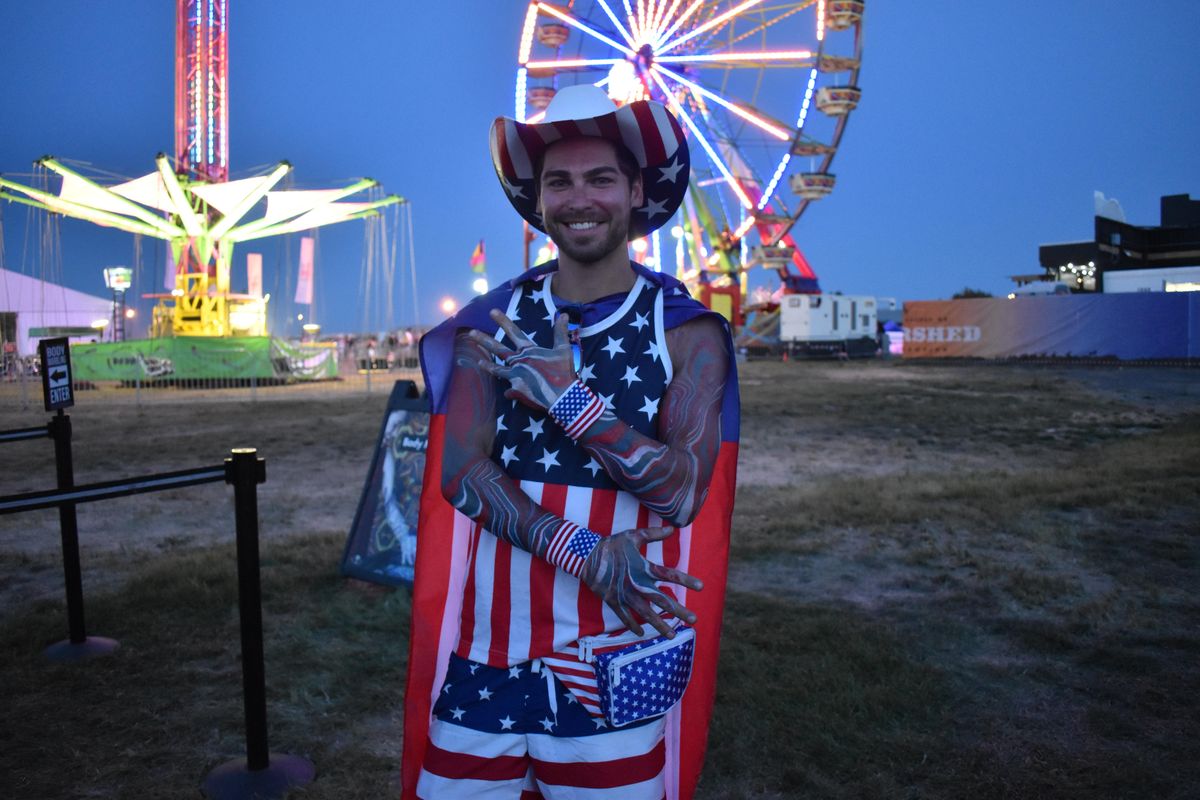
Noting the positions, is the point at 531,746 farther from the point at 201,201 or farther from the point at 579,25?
the point at 201,201

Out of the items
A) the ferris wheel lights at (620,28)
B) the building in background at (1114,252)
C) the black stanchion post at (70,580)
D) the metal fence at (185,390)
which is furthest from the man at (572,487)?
the building in background at (1114,252)

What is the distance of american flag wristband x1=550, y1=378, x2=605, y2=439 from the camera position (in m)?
1.44

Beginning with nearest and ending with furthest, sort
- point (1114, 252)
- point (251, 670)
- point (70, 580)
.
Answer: point (251, 670) → point (70, 580) → point (1114, 252)

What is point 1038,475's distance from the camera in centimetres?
775

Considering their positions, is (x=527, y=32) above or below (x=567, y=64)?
above

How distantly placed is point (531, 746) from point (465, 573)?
37 cm

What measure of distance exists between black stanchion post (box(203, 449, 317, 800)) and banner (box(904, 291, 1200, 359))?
99.0 ft

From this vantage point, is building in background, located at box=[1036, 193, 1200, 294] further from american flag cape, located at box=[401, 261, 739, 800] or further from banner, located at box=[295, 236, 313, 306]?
american flag cape, located at box=[401, 261, 739, 800]

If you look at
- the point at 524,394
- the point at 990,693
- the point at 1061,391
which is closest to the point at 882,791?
the point at 990,693

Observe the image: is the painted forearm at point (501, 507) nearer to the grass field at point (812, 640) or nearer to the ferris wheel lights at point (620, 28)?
the grass field at point (812, 640)

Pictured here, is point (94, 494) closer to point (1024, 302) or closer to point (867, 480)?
point (867, 480)

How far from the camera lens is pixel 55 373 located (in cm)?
394

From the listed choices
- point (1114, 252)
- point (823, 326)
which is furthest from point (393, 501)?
point (1114, 252)

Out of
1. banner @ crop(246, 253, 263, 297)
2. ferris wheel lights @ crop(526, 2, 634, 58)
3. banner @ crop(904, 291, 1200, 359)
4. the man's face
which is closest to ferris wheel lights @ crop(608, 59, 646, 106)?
ferris wheel lights @ crop(526, 2, 634, 58)
